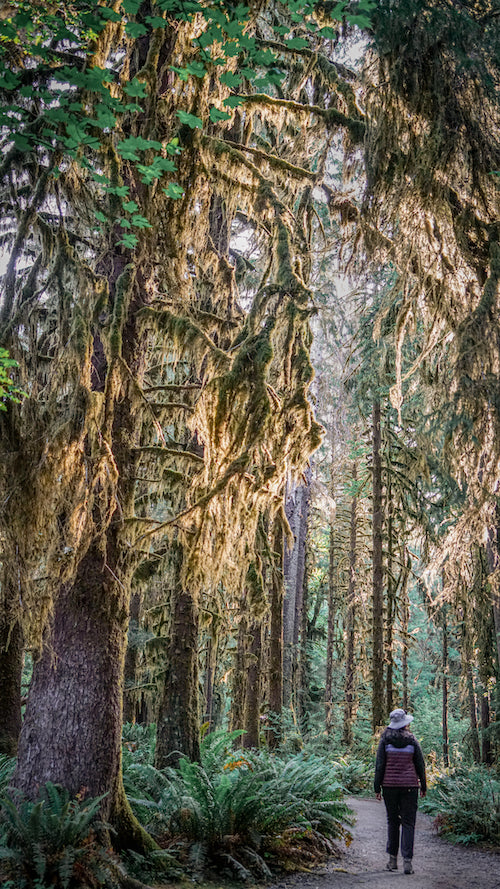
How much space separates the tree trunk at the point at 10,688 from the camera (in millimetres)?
7949

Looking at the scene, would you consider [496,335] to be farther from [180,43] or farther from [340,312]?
[340,312]

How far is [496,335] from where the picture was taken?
14.9 feet

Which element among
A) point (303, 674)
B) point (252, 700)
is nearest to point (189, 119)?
point (252, 700)

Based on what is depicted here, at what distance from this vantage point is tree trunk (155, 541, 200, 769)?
24.0 feet

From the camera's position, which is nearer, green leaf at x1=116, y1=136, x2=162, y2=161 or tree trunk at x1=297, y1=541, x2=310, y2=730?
green leaf at x1=116, y1=136, x2=162, y2=161

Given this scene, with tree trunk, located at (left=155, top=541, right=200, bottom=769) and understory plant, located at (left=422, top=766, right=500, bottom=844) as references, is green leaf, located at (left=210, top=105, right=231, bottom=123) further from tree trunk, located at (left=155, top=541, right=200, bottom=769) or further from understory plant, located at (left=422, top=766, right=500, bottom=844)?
understory plant, located at (left=422, top=766, right=500, bottom=844)

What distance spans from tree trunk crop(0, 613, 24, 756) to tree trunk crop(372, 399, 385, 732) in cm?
850

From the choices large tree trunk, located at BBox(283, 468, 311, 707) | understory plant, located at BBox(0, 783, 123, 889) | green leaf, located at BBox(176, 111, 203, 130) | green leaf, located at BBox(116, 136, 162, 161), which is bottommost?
understory plant, located at BBox(0, 783, 123, 889)

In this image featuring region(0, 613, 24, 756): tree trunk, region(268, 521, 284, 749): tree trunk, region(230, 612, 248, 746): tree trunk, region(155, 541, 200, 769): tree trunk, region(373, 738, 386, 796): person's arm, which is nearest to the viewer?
region(373, 738, 386, 796): person's arm

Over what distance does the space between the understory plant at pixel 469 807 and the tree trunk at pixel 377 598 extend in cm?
459

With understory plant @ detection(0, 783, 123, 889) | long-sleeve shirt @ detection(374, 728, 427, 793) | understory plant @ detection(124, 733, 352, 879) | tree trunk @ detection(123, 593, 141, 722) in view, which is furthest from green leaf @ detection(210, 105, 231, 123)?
tree trunk @ detection(123, 593, 141, 722)

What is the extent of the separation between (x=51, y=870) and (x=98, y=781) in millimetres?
733

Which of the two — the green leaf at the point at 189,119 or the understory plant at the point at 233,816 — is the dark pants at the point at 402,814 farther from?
the green leaf at the point at 189,119

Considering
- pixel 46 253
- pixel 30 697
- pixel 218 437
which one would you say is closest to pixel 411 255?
pixel 218 437
